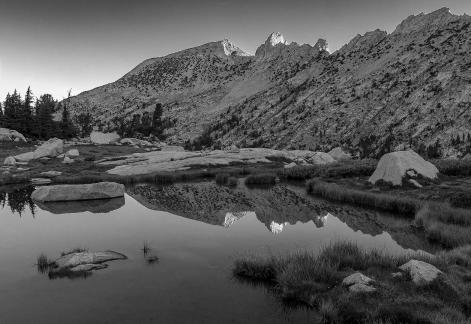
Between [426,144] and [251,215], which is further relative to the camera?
[426,144]

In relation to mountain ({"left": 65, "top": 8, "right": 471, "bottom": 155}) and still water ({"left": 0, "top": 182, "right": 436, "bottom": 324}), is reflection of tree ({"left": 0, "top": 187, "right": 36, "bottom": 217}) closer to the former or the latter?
still water ({"left": 0, "top": 182, "right": 436, "bottom": 324})

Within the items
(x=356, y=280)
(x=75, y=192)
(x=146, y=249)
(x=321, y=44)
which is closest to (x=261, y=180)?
(x=75, y=192)

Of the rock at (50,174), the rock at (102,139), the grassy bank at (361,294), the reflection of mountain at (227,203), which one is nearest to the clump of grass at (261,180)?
the reflection of mountain at (227,203)

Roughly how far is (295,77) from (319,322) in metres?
133

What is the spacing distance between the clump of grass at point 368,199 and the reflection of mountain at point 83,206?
18716mm

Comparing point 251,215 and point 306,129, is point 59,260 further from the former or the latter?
point 306,129

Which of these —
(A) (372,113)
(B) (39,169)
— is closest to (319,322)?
(B) (39,169)

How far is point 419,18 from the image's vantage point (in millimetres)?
124062

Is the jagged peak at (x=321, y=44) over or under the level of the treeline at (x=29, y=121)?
over

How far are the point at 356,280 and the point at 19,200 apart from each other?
31937 mm

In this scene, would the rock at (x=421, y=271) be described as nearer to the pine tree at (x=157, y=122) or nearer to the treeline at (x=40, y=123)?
the treeline at (x=40, y=123)

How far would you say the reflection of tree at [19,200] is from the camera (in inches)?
1220

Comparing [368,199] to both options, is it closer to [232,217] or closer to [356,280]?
[232,217]

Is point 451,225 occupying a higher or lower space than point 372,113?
lower
